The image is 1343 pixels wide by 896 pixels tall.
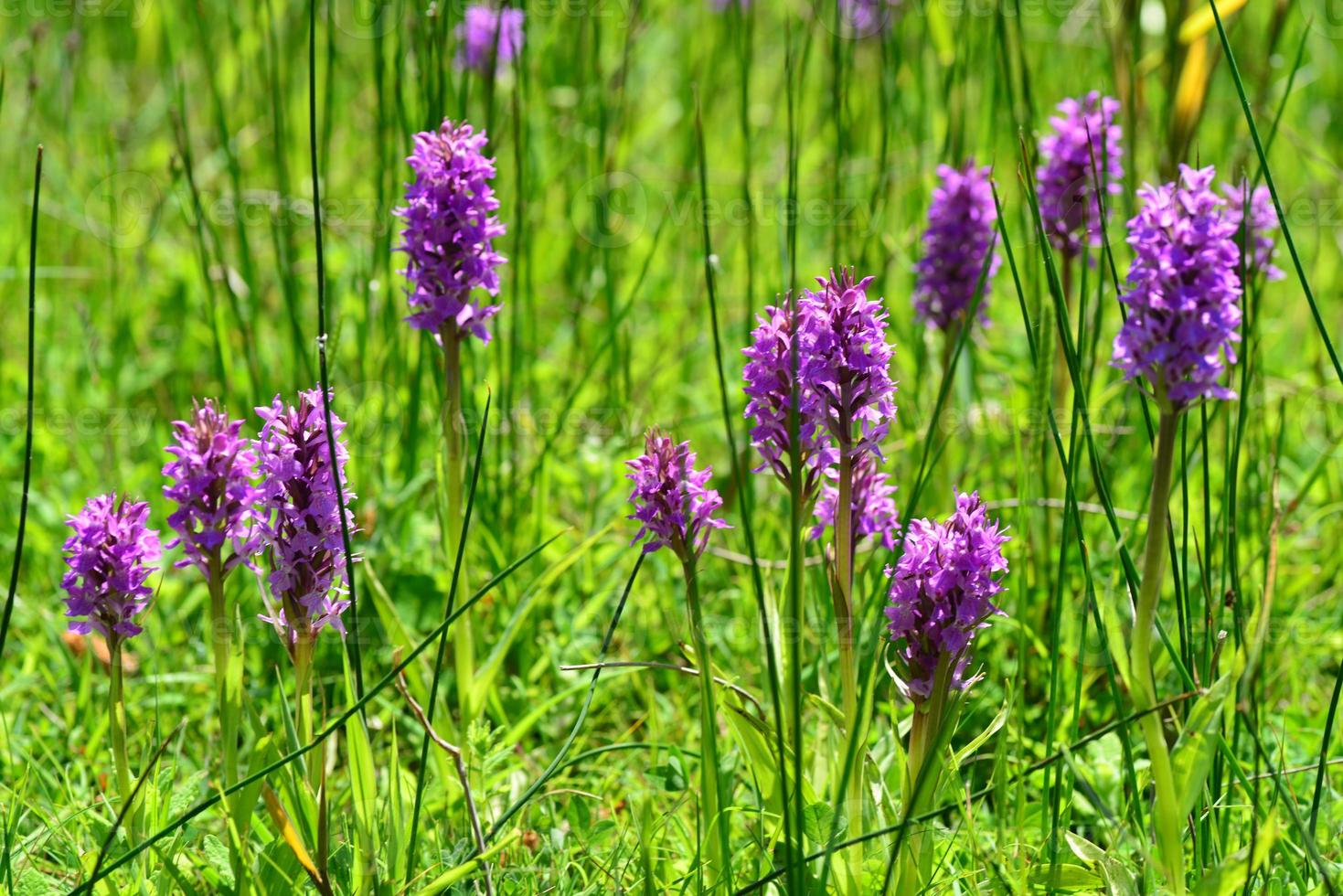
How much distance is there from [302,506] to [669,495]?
0.50 metres

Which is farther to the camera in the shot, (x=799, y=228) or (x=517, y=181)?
(x=799, y=228)

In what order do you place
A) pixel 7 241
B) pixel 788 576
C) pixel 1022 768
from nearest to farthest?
pixel 1022 768, pixel 788 576, pixel 7 241

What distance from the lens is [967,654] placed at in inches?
→ 71.5

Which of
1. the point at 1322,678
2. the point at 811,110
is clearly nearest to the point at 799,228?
the point at 811,110

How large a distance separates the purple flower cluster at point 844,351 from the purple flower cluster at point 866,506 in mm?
290

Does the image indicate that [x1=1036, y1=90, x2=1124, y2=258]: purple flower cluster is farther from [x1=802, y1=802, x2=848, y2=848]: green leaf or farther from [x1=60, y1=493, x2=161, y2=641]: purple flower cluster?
[x1=60, y1=493, x2=161, y2=641]: purple flower cluster

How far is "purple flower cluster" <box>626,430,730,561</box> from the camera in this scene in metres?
1.78

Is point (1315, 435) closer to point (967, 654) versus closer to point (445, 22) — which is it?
point (967, 654)

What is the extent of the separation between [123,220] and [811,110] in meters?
2.94

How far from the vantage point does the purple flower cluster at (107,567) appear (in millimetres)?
1810

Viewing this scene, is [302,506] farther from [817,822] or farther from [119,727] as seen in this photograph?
[817,822]

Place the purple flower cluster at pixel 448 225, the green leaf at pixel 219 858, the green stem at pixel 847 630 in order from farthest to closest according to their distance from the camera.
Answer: the purple flower cluster at pixel 448 225 → the green leaf at pixel 219 858 → the green stem at pixel 847 630

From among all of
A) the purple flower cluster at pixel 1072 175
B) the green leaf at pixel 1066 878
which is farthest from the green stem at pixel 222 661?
the purple flower cluster at pixel 1072 175

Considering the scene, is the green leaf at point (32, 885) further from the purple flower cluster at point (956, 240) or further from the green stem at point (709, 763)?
the purple flower cluster at point (956, 240)
